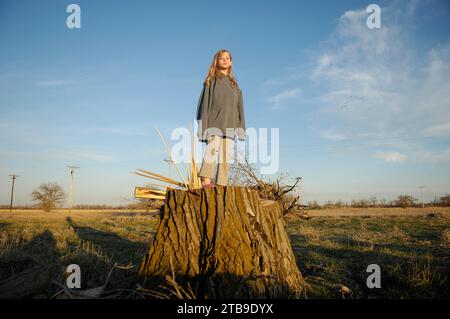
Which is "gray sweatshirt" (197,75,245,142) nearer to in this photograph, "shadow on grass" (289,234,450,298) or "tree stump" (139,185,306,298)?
"tree stump" (139,185,306,298)

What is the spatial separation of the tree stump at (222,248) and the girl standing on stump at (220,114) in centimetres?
101

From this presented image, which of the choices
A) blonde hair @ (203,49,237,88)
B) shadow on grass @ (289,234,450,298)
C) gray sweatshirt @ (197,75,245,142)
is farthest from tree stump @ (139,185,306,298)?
blonde hair @ (203,49,237,88)

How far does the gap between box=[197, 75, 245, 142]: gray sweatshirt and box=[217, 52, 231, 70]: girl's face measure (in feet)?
0.60

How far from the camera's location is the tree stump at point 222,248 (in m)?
2.74

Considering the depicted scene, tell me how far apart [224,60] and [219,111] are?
2.74 ft

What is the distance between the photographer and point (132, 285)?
2943 millimetres

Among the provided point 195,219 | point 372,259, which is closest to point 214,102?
point 195,219

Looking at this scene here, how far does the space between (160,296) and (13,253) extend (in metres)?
3.12

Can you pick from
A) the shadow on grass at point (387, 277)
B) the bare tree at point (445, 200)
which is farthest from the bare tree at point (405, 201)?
the shadow on grass at point (387, 277)

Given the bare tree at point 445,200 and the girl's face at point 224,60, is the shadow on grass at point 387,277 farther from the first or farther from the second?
the bare tree at point 445,200

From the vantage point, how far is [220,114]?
14.8ft

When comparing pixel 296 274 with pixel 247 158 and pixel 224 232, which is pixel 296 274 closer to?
pixel 224 232

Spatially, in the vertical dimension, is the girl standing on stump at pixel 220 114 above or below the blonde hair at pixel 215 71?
below

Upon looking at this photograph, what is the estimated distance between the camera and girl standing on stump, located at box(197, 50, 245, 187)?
4219 millimetres
